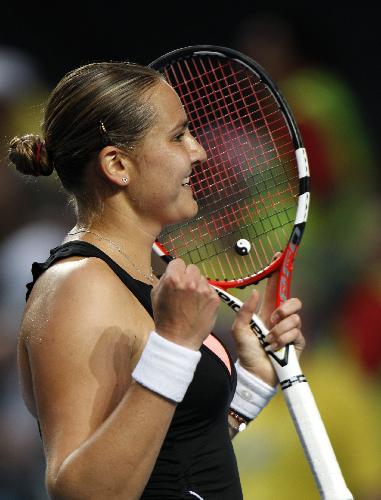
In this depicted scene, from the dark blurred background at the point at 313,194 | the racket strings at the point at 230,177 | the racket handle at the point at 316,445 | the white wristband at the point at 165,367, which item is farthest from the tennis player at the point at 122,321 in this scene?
the dark blurred background at the point at 313,194

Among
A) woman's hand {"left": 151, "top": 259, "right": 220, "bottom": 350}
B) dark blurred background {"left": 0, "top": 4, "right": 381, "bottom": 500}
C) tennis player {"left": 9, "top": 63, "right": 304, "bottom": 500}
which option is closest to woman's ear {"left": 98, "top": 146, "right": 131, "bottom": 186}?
tennis player {"left": 9, "top": 63, "right": 304, "bottom": 500}

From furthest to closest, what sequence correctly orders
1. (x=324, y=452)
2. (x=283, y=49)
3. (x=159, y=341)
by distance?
1. (x=283, y=49)
2. (x=324, y=452)
3. (x=159, y=341)

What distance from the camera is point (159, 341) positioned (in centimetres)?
104

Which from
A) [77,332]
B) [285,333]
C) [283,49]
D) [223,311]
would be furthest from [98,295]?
[283,49]

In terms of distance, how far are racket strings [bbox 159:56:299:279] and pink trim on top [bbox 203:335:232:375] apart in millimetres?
248

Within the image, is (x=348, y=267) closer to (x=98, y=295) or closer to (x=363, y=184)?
(x=363, y=184)

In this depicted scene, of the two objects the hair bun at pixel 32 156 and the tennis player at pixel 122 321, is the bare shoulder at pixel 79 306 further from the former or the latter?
the hair bun at pixel 32 156

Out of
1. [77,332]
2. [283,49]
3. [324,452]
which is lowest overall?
[324,452]

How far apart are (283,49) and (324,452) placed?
1569 mm

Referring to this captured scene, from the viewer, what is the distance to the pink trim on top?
129 cm

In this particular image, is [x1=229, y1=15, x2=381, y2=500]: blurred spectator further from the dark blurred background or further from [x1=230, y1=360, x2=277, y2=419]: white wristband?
[x1=230, y1=360, x2=277, y2=419]: white wristband

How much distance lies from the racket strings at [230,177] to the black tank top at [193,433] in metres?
0.40

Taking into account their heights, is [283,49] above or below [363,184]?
above

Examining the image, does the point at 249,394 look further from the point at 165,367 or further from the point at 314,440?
the point at 165,367
